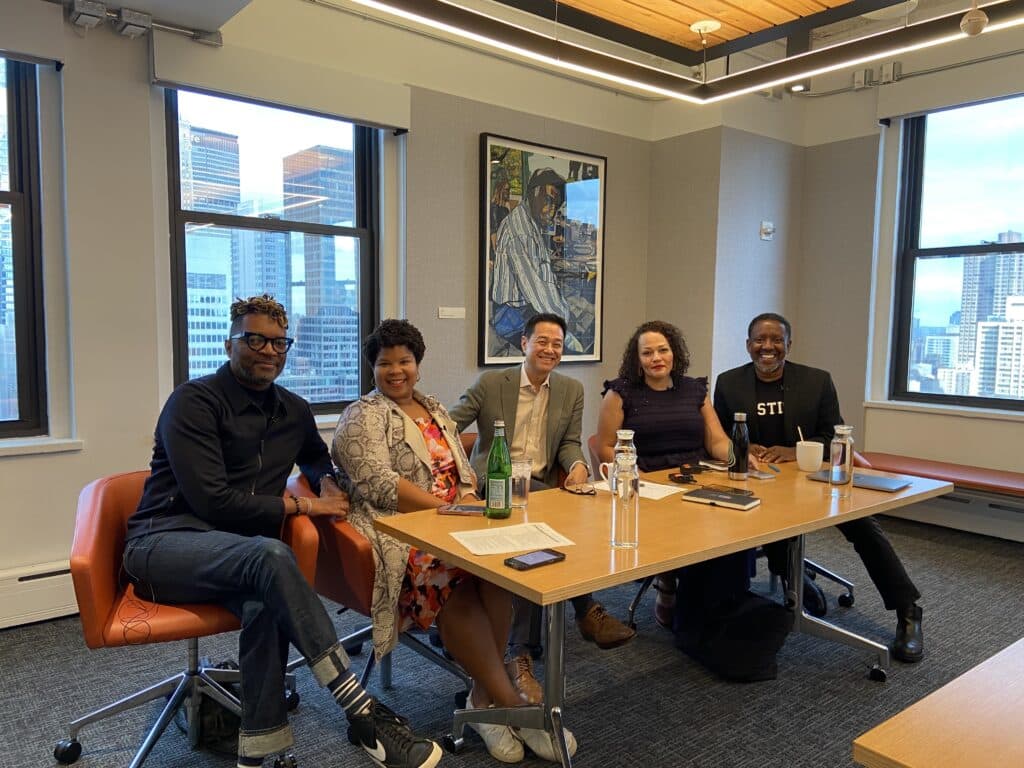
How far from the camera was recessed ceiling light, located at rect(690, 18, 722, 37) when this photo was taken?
2.54 metres

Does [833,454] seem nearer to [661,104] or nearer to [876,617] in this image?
[876,617]

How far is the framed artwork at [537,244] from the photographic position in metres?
4.39

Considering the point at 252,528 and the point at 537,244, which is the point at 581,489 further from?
the point at 537,244

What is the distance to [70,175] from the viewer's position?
3061mm

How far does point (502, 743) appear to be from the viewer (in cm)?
212

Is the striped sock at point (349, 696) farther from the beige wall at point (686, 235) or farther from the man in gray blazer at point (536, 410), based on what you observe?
the beige wall at point (686, 235)

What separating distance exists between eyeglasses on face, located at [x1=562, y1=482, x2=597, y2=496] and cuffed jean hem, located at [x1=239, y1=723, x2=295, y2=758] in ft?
3.59

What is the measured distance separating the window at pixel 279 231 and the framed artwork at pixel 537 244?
0.69 meters

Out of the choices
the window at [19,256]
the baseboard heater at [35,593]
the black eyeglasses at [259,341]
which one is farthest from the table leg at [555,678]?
the window at [19,256]

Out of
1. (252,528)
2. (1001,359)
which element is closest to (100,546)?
(252,528)

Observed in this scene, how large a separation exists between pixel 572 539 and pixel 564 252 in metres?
3.10

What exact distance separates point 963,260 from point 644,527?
3.94m

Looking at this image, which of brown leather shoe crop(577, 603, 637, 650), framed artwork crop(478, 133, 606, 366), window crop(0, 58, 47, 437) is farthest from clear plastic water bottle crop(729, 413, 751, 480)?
window crop(0, 58, 47, 437)

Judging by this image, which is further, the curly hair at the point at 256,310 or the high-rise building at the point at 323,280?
the high-rise building at the point at 323,280
